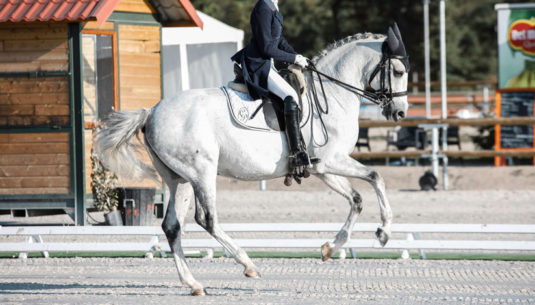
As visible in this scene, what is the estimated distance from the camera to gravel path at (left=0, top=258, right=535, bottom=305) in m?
8.36

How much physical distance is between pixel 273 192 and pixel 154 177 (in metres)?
11.0

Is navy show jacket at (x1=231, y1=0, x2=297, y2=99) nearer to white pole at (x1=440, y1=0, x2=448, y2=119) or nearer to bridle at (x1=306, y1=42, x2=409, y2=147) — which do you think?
bridle at (x1=306, y1=42, x2=409, y2=147)

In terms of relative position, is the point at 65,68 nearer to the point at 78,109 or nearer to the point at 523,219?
the point at 78,109

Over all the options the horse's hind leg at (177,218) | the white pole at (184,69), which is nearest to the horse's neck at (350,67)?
the horse's hind leg at (177,218)

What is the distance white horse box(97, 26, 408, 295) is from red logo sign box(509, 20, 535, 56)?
15108 millimetres

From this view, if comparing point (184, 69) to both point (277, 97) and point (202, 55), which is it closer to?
point (202, 55)

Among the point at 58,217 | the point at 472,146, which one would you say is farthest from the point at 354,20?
the point at 58,217

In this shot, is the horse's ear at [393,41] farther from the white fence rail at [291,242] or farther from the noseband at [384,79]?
the white fence rail at [291,242]

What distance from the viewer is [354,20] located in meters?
58.6

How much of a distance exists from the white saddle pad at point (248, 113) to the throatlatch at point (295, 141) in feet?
0.69

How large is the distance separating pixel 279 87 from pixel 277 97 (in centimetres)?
12

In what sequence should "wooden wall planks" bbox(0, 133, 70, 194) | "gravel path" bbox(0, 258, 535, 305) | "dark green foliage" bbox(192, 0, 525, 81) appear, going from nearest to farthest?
"gravel path" bbox(0, 258, 535, 305)
"wooden wall planks" bbox(0, 133, 70, 194)
"dark green foliage" bbox(192, 0, 525, 81)

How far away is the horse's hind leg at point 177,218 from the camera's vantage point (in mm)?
8688

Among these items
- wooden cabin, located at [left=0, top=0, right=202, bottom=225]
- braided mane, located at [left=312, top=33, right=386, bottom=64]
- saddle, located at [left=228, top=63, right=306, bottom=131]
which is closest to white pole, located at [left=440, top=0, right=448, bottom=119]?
wooden cabin, located at [left=0, top=0, right=202, bottom=225]
